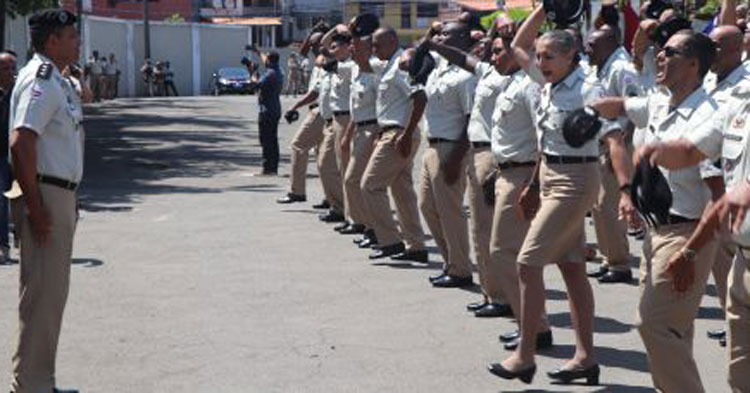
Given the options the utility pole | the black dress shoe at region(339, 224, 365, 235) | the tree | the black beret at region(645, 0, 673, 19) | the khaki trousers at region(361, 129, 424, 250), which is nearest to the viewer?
the black beret at region(645, 0, 673, 19)

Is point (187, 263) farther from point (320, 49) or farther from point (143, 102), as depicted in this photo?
point (143, 102)

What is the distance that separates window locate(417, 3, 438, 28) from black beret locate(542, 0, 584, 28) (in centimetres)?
9137

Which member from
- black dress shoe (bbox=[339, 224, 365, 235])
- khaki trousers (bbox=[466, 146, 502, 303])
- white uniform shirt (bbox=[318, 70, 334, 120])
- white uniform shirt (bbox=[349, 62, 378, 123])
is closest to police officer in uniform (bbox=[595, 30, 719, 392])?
khaki trousers (bbox=[466, 146, 502, 303])

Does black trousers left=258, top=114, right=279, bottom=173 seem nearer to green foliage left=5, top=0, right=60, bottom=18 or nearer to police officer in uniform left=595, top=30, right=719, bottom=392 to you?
green foliage left=5, top=0, right=60, bottom=18

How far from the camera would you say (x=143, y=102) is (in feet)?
163

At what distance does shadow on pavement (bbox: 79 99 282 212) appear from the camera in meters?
18.9

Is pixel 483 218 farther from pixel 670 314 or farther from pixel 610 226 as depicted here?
pixel 670 314

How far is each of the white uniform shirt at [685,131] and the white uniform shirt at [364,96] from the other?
6278mm

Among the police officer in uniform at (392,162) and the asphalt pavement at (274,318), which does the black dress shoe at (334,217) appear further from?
Answer: the police officer in uniform at (392,162)

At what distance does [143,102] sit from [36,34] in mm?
43448

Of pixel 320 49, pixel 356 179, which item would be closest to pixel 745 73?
pixel 356 179

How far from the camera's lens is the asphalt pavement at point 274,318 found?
24.9 feet

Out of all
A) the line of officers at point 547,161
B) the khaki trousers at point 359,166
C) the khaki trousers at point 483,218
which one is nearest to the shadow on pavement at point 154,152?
the khaki trousers at point 359,166

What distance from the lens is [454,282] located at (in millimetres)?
10492
